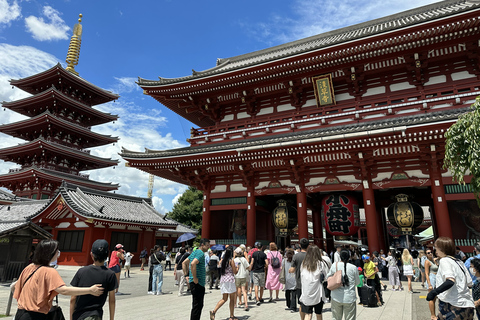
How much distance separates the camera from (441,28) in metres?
11.9

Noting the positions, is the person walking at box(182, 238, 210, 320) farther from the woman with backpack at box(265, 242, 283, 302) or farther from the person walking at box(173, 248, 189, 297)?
the person walking at box(173, 248, 189, 297)

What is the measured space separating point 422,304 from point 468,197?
20.6 ft

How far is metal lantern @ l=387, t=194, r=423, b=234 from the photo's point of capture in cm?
1339

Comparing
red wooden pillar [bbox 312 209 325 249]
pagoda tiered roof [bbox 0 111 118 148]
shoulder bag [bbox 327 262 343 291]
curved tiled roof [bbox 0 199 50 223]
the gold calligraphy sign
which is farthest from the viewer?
pagoda tiered roof [bbox 0 111 118 148]

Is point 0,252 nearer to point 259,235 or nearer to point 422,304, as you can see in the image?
point 259,235

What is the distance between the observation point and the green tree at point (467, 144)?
677cm

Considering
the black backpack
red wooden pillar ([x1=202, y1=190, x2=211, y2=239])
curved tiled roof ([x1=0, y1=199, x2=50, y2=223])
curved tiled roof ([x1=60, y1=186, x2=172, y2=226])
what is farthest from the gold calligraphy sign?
curved tiled roof ([x1=0, y1=199, x2=50, y2=223])

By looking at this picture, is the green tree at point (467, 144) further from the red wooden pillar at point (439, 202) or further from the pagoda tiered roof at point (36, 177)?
the pagoda tiered roof at point (36, 177)

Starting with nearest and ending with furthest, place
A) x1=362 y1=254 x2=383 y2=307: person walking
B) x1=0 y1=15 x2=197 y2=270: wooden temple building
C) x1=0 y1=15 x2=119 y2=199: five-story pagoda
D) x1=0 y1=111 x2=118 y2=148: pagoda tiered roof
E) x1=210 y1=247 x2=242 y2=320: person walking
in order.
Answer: x1=210 y1=247 x2=242 y2=320: person walking → x1=362 y1=254 x2=383 y2=307: person walking → x1=0 y1=15 x2=197 y2=270: wooden temple building → x1=0 y1=15 x2=119 y2=199: five-story pagoda → x1=0 y1=111 x2=118 y2=148: pagoda tiered roof

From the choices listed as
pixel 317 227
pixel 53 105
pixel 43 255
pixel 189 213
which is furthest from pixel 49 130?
pixel 43 255

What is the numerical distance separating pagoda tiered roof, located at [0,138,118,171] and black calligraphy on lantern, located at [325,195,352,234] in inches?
1167

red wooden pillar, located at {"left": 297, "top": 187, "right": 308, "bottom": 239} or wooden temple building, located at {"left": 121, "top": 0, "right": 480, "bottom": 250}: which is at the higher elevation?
wooden temple building, located at {"left": 121, "top": 0, "right": 480, "bottom": 250}

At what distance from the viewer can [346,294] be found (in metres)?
5.00

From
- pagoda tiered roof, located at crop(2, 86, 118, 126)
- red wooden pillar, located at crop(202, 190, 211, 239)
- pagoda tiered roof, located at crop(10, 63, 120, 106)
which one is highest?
pagoda tiered roof, located at crop(10, 63, 120, 106)
